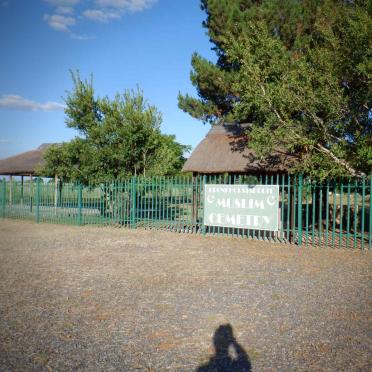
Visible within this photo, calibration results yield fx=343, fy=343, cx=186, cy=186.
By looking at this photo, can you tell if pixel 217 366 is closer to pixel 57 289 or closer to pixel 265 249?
pixel 57 289

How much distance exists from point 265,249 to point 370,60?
5861 mm

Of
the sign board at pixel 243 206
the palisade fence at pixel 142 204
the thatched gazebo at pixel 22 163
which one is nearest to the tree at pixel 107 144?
the palisade fence at pixel 142 204

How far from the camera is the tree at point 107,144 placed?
46.6 ft

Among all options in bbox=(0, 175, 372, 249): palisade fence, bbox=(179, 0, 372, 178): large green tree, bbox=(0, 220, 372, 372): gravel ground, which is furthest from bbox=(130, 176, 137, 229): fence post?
bbox=(179, 0, 372, 178): large green tree

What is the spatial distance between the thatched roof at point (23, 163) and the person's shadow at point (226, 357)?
2179cm

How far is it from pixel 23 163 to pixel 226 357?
25.1 metres

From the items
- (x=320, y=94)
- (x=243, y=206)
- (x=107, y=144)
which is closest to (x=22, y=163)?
(x=107, y=144)

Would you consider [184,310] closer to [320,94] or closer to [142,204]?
[320,94]

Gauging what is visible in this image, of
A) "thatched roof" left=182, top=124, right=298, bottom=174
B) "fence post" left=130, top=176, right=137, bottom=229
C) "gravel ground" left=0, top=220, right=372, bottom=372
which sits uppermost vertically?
"thatched roof" left=182, top=124, right=298, bottom=174

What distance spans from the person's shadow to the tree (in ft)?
35.8

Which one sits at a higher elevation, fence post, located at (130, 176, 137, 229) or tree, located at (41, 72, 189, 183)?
tree, located at (41, 72, 189, 183)

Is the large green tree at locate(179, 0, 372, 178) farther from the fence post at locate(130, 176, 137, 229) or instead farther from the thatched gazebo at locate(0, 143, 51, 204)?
the thatched gazebo at locate(0, 143, 51, 204)

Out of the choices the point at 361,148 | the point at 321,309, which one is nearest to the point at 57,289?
the point at 321,309

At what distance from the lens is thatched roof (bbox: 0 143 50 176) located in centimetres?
2402
